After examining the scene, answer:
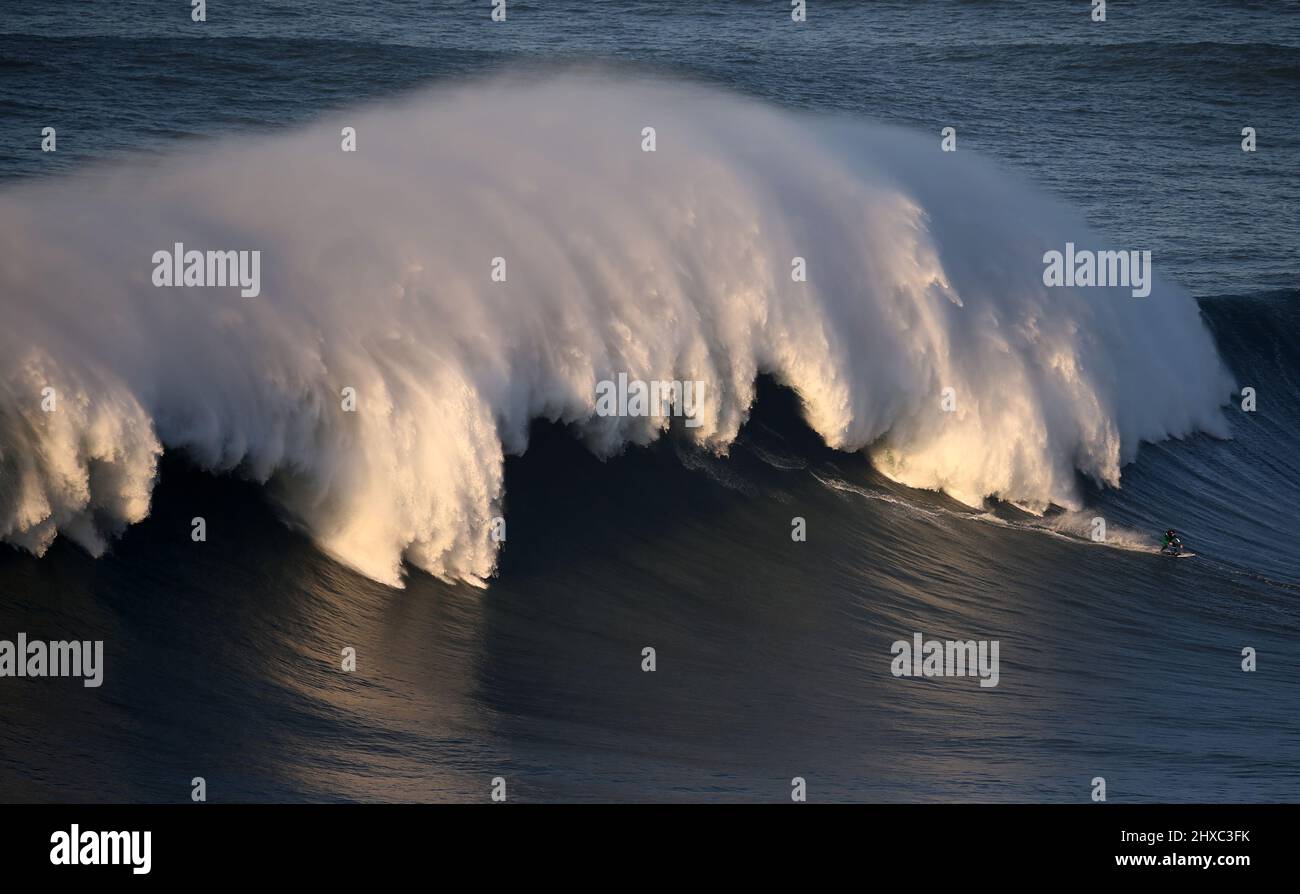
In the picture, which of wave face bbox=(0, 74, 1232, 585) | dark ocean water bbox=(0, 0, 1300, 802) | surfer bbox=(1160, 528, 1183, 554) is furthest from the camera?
surfer bbox=(1160, 528, 1183, 554)

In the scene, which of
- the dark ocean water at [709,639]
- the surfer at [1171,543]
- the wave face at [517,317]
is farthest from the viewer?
the surfer at [1171,543]

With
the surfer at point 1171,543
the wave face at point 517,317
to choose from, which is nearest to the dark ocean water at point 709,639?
the surfer at point 1171,543

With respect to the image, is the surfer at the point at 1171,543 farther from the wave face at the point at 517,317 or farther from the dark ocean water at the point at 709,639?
the wave face at the point at 517,317

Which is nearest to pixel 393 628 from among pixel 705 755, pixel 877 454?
pixel 705 755

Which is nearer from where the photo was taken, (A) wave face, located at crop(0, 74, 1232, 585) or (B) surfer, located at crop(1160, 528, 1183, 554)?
(A) wave face, located at crop(0, 74, 1232, 585)

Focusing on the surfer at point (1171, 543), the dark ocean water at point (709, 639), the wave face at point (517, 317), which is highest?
the wave face at point (517, 317)

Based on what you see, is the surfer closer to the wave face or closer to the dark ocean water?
the dark ocean water

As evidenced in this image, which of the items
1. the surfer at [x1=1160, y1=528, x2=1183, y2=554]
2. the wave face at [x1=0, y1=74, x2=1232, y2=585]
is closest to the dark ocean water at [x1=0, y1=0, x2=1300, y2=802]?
the surfer at [x1=1160, y1=528, x2=1183, y2=554]
